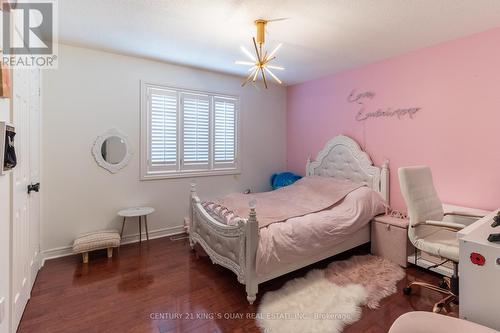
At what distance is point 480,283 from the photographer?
1317mm

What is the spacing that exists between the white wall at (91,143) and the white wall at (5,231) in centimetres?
160

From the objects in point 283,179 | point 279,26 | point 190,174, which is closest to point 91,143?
point 190,174

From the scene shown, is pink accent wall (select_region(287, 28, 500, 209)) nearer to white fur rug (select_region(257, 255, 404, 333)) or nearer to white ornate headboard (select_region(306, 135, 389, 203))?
white ornate headboard (select_region(306, 135, 389, 203))

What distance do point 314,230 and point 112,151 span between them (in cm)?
273

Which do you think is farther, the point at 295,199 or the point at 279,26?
the point at 295,199

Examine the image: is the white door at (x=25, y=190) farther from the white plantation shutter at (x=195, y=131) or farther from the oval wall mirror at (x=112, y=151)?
the white plantation shutter at (x=195, y=131)

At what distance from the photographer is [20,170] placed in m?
1.92

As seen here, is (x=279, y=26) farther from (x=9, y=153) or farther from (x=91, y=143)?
(x=91, y=143)

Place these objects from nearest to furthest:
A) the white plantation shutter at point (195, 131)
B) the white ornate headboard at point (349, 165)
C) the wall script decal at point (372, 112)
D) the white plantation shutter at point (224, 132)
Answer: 1. the wall script decal at point (372, 112)
2. the white ornate headboard at point (349, 165)
3. the white plantation shutter at point (195, 131)
4. the white plantation shutter at point (224, 132)

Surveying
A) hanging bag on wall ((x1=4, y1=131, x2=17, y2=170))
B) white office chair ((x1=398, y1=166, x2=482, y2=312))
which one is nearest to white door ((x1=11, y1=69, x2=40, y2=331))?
hanging bag on wall ((x1=4, y1=131, x2=17, y2=170))

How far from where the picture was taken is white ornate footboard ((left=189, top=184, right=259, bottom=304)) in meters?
2.12

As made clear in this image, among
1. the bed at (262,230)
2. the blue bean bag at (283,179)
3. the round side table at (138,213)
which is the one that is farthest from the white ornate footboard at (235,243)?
the blue bean bag at (283,179)

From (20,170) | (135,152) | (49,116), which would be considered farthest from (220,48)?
(20,170)

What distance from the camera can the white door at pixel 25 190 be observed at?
1.77m
